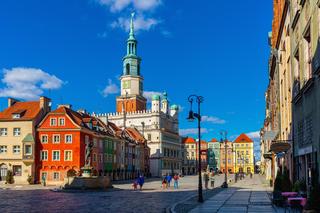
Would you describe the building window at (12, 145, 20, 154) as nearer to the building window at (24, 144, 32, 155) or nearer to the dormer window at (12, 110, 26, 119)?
the building window at (24, 144, 32, 155)

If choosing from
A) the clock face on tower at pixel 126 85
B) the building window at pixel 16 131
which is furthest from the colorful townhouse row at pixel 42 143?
the clock face on tower at pixel 126 85

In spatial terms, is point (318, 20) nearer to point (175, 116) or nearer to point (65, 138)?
point (65, 138)

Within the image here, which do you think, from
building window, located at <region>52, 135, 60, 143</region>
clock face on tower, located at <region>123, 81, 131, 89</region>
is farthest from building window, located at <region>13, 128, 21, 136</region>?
clock face on tower, located at <region>123, 81, 131, 89</region>

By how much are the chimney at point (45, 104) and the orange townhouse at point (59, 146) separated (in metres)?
2.90

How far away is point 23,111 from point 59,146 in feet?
27.4

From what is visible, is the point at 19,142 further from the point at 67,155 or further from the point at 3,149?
the point at 67,155

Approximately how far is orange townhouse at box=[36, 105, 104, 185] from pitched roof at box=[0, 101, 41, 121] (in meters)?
2.31

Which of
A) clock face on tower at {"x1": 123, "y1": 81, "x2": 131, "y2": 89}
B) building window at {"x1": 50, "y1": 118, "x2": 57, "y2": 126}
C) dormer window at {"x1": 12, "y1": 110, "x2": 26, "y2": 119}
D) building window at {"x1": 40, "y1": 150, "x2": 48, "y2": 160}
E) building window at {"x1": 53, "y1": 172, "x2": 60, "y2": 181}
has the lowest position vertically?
building window at {"x1": 53, "y1": 172, "x2": 60, "y2": 181}

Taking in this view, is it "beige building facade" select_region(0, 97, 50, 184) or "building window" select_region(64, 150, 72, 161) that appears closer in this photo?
"beige building facade" select_region(0, 97, 50, 184)

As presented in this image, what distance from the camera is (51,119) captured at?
7150 cm

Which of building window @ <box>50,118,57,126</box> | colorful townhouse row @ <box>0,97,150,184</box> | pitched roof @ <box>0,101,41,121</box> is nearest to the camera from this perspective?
colorful townhouse row @ <box>0,97,150,184</box>

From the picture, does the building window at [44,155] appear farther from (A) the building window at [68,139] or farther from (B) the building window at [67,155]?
(A) the building window at [68,139]

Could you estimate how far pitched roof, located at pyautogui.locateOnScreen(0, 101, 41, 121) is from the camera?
71.8 m

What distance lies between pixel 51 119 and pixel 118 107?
75233 mm
